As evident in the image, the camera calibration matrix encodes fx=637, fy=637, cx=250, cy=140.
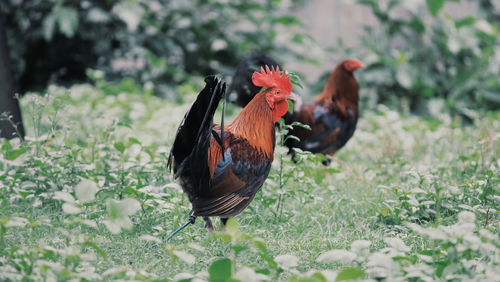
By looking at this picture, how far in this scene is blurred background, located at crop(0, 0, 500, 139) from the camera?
8.01 meters

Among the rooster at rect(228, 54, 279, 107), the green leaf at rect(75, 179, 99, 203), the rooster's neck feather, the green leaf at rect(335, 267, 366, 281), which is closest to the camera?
the green leaf at rect(335, 267, 366, 281)

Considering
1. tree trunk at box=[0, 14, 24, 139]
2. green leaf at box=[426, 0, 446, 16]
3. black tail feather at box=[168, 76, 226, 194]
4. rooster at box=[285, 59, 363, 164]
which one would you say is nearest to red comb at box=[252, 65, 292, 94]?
black tail feather at box=[168, 76, 226, 194]

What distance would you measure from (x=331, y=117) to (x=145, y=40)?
4.07m

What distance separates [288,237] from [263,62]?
1873mm

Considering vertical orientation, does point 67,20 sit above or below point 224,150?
above

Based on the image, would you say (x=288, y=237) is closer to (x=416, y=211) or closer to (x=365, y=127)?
(x=416, y=211)

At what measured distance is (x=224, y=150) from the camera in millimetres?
3139

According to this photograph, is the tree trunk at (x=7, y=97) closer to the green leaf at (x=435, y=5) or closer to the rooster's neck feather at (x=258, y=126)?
the rooster's neck feather at (x=258, y=126)

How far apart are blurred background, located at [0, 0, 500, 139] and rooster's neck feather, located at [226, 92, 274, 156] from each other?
4397 mm

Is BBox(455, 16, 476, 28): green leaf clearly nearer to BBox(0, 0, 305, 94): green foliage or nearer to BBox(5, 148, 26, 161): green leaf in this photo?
BBox(0, 0, 305, 94): green foliage

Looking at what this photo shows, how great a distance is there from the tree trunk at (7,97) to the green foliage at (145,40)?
3.25 metres

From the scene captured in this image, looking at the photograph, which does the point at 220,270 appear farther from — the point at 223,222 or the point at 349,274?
the point at 223,222

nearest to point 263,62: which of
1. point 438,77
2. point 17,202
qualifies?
point 17,202

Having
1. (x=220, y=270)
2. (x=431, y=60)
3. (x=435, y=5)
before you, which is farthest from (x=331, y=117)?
(x=431, y=60)
